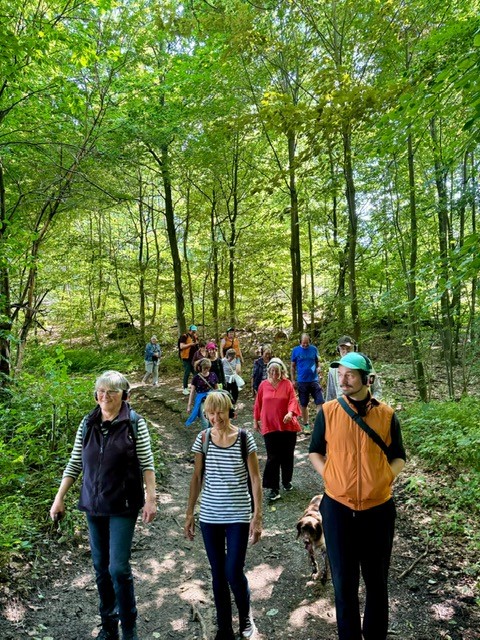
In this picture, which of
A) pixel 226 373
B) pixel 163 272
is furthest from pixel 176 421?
pixel 163 272

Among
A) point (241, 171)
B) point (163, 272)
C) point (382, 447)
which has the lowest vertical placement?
point (382, 447)

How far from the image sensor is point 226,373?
33.2 ft

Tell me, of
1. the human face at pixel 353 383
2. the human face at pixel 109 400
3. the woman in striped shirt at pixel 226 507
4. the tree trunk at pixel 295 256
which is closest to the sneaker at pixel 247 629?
the woman in striped shirt at pixel 226 507

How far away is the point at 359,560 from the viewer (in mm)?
2615

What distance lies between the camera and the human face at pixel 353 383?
2617 millimetres

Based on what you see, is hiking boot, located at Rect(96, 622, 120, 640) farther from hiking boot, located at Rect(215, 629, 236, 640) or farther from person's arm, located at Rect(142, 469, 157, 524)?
person's arm, located at Rect(142, 469, 157, 524)

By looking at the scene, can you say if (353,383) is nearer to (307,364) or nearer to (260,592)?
(260,592)

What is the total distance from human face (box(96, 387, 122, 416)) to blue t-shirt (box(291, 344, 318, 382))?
5609 mm

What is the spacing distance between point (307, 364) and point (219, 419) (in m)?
5.30

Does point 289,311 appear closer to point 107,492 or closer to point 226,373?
point 226,373

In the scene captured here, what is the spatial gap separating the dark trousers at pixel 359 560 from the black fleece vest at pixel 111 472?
1.43 metres

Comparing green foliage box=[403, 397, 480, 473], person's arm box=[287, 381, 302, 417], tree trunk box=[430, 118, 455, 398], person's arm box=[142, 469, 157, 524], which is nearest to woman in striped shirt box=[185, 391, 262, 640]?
person's arm box=[142, 469, 157, 524]

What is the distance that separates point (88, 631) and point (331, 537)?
2.34m

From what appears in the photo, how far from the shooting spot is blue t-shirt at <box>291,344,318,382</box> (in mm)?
8180
